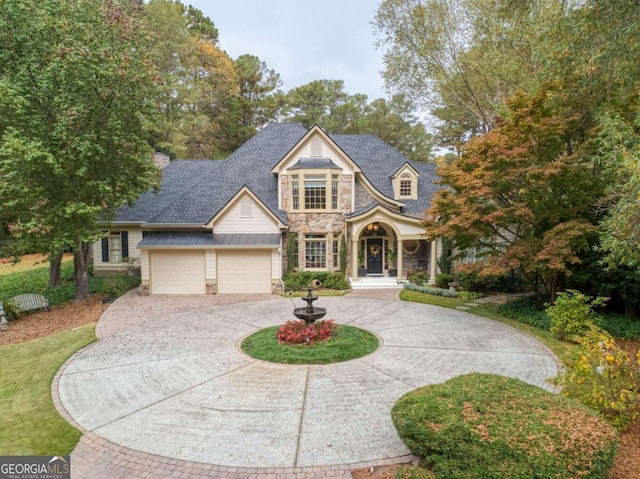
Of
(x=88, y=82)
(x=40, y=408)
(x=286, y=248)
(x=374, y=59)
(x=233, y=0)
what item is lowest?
(x=40, y=408)

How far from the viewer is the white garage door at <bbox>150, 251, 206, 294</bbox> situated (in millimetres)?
16922

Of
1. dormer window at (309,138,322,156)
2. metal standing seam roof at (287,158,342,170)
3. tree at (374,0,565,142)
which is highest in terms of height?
tree at (374,0,565,142)

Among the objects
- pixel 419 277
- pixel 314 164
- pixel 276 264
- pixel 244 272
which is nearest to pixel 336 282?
pixel 276 264

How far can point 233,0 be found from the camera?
19.0 meters

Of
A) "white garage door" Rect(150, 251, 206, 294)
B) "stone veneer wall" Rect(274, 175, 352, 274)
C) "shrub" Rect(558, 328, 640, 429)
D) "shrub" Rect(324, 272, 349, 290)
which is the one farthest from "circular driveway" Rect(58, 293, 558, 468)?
"stone veneer wall" Rect(274, 175, 352, 274)

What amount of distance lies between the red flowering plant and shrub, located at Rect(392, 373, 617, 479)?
4.93 meters

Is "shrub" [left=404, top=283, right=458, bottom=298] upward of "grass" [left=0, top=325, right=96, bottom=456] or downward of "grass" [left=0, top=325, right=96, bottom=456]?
upward

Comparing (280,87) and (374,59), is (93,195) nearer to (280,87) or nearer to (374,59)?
(374,59)

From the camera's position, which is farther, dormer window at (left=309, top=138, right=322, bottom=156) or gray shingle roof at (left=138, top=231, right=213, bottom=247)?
dormer window at (left=309, top=138, right=322, bottom=156)

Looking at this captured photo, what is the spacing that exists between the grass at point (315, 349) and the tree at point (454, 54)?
11.8 m

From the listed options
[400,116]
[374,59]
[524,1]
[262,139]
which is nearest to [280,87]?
[400,116]

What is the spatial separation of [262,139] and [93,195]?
1117 centimetres

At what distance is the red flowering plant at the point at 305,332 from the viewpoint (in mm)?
9578

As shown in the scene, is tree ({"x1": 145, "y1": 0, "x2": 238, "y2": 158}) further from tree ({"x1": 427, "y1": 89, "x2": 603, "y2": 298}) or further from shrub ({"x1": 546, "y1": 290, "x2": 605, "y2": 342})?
A: shrub ({"x1": 546, "y1": 290, "x2": 605, "y2": 342})
